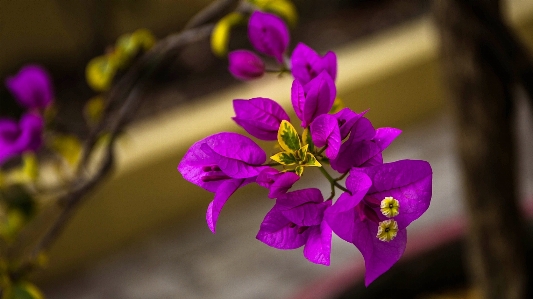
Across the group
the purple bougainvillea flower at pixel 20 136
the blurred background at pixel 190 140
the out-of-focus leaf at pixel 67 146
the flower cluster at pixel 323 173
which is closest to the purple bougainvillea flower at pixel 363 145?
the flower cluster at pixel 323 173

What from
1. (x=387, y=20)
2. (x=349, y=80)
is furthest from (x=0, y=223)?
Answer: (x=387, y=20)

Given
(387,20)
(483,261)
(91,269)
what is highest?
(387,20)

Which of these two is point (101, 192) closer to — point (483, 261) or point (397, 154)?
point (397, 154)

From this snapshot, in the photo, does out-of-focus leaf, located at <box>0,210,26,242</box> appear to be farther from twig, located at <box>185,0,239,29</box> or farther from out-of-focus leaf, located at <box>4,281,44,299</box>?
twig, located at <box>185,0,239,29</box>

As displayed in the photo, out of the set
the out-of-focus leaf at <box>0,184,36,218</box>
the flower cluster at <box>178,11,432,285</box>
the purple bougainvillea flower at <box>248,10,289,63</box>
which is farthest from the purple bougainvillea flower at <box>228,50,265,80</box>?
the out-of-focus leaf at <box>0,184,36,218</box>

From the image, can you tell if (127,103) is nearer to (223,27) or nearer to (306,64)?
(223,27)

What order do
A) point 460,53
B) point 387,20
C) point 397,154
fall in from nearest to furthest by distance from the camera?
point 460,53 → point 397,154 → point 387,20
